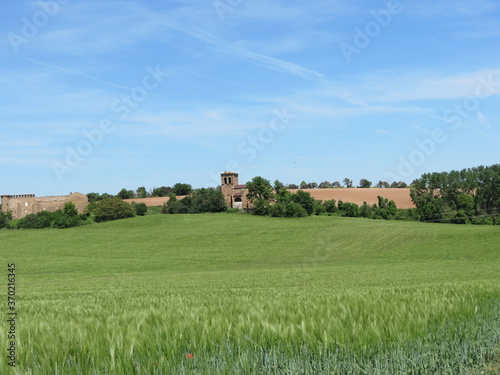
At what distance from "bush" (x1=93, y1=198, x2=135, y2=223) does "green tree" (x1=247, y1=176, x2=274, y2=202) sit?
32.1m

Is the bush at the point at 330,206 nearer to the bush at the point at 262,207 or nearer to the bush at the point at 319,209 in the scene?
the bush at the point at 319,209

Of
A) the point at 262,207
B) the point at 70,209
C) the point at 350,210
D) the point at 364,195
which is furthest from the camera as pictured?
the point at 364,195

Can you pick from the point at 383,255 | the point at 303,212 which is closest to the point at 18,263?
the point at 383,255

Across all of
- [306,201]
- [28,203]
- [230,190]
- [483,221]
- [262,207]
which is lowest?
[483,221]

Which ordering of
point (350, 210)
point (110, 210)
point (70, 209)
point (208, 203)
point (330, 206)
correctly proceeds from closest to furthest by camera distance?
1. point (110, 210)
2. point (350, 210)
3. point (330, 206)
4. point (208, 203)
5. point (70, 209)

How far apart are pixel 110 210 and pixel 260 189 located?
3872cm

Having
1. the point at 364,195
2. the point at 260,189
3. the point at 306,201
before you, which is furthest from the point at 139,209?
the point at 364,195

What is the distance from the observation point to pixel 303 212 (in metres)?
120

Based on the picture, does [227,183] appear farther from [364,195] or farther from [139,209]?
[364,195]

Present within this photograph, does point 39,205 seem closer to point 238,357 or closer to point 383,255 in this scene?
point 383,255

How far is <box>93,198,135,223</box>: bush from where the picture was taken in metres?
123

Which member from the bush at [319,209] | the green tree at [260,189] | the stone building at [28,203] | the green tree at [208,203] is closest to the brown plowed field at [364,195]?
the bush at [319,209]

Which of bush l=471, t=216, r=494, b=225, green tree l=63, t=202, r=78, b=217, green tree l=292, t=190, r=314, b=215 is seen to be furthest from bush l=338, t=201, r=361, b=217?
green tree l=63, t=202, r=78, b=217

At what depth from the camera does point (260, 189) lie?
445 feet
